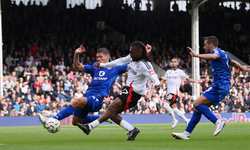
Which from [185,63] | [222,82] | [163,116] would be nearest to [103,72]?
[222,82]

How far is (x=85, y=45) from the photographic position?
88.1 ft

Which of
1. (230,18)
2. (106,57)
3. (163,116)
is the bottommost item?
(163,116)

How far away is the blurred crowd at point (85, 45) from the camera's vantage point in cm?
2045

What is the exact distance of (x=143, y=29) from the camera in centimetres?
3103

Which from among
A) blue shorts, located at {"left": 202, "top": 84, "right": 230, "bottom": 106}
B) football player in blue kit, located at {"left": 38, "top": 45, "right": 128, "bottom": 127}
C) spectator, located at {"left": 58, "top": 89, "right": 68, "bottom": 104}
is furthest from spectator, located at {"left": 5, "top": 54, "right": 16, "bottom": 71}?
blue shorts, located at {"left": 202, "top": 84, "right": 230, "bottom": 106}

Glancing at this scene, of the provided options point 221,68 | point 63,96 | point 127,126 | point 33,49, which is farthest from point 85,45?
point 221,68

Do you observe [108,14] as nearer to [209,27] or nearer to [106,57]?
[209,27]

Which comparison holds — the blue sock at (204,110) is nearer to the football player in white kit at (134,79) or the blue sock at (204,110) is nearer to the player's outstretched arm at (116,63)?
the football player in white kit at (134,79)

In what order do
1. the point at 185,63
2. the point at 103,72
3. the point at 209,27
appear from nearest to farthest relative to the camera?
the point at 103,72 → the point at 185,63 → the point at 209,27

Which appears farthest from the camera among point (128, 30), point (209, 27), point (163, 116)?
point (209, 27)

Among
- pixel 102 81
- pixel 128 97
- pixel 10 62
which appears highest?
pixel 10 62

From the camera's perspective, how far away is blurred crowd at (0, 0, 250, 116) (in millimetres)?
20453

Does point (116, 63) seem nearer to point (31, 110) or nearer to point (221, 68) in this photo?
point (221, 68)

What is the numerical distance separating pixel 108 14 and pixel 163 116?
43.2 ft
